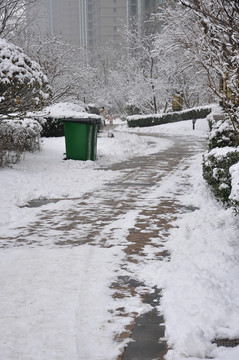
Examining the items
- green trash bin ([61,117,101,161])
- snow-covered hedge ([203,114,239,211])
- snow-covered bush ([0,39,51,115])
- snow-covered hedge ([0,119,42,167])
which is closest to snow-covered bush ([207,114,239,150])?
snow-covered hedge ([203,114,239,211])

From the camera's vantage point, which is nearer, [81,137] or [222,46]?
[222,46]

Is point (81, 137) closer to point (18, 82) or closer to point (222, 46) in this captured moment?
point (18, 82)

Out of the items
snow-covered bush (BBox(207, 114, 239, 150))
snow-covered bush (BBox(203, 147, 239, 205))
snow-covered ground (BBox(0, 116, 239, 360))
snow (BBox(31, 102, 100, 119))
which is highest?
snow (BBox(31, 102, 100, 119))

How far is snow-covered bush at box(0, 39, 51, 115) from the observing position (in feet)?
33.1

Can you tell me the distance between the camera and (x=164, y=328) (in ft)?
11.0

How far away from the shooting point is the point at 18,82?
10.2 meters

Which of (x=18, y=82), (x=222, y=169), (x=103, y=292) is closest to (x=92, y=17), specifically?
(x=18, y=82)

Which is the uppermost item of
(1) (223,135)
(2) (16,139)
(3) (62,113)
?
(3) (62,113)

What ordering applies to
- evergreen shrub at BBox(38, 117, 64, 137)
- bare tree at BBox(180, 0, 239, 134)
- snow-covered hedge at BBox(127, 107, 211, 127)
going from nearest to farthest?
bare tree at BBox(180, 0, 239, 134), evergreen shrub at BBox(38, 117, 64, 137), snow-covered hedge at BBox(127, 107, 211, 127)

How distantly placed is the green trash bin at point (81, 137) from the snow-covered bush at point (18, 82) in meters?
1.72

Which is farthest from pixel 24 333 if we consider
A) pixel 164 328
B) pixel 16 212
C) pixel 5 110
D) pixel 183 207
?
pixel 5 110

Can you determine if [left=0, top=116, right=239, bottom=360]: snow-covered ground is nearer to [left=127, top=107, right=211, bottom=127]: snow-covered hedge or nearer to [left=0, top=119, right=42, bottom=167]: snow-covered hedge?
[left=0, top=119, right=42, bottom=167]: snow-covered hedge

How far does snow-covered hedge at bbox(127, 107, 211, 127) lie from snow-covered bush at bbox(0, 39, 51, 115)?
20876mm

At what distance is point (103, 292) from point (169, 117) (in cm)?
3042
